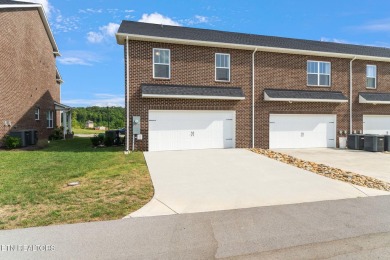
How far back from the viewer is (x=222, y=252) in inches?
141

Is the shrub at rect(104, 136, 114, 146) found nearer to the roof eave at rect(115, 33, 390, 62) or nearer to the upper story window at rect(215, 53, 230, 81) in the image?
the roof eave at rect(115, 33, 390, 62)

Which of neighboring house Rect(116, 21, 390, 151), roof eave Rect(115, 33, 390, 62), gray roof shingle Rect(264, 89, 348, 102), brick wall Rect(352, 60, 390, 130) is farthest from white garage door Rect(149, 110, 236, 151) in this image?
brick wall Rect(352, 60, 390, 130)

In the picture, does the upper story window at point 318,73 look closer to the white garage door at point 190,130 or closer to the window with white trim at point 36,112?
the white garage door at point 190,130

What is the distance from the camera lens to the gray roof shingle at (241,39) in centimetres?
1335

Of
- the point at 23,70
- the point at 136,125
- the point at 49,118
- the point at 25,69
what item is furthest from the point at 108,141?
the point at 49,118

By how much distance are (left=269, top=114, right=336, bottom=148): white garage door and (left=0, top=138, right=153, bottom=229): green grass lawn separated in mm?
8851

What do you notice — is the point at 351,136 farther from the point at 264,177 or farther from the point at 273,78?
the point at 264,177

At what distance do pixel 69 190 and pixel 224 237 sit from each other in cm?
443

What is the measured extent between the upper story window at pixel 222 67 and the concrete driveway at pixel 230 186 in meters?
5.42

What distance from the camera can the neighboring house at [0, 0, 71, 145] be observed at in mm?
14465

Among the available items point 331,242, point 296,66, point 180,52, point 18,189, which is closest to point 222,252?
point 331,242

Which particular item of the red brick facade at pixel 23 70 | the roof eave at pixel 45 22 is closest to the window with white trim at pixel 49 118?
the red brick facade at pixel 23 70

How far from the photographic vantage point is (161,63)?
13250 mm

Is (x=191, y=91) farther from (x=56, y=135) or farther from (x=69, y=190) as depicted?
(x=56, y=135)
